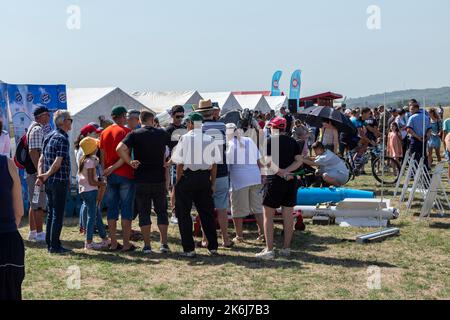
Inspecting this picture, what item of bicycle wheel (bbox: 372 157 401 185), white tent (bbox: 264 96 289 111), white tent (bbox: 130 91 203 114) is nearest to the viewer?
bicycle wheel (bbox: 372 157 401 185)

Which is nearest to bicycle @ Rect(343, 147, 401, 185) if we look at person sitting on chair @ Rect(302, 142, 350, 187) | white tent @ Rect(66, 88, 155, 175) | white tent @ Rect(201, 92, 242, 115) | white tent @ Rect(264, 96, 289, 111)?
person sitting on chair @ Rect(302, 142, 350, 187)

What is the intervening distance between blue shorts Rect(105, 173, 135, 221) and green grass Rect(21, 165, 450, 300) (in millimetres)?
500

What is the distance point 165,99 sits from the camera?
2119cm

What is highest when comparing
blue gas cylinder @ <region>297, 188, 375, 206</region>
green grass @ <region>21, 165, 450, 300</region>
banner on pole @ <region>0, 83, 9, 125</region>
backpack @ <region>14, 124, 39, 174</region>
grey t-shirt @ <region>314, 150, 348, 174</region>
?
banner on pole @ <region>0, 83, 9, 125</region>

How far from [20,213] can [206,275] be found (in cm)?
274

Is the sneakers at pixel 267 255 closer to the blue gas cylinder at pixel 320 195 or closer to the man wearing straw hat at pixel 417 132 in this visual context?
the blue gas cylinder at pixel 320 195

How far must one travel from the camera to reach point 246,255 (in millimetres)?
7266

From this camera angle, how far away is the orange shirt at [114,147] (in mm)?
7289

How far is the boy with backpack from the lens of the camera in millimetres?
7930

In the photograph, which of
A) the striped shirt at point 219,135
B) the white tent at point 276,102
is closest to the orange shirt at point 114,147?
the striped shirt at point 219,135

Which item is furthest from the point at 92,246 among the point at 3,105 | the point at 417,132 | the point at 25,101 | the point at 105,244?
the point at 417,132

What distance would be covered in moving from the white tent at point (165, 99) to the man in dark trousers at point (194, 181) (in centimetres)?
1280

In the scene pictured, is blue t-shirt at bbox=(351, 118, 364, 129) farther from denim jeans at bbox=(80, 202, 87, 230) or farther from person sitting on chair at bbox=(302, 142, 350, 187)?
denim jeans at bbox=(80, 202, 87, 230)
